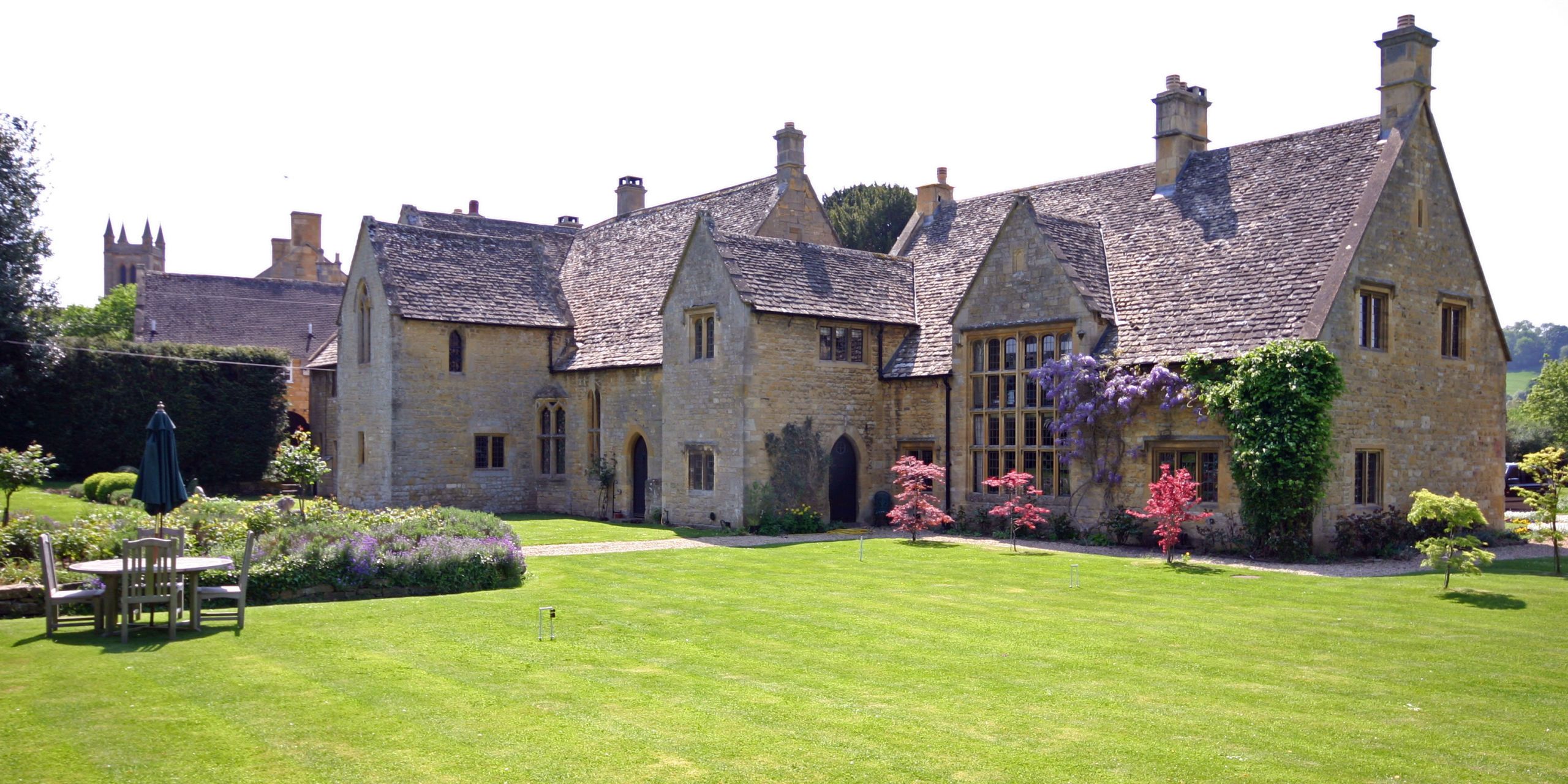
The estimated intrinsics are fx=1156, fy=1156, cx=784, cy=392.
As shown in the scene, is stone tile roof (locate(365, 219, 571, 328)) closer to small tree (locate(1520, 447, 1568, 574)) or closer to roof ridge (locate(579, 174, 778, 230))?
roof ridge (locate(579, 174, 778, 230))

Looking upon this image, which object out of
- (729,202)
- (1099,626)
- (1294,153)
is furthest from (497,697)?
(729,202)

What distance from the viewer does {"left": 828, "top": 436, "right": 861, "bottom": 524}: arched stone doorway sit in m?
30.4

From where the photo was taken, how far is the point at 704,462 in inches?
1177

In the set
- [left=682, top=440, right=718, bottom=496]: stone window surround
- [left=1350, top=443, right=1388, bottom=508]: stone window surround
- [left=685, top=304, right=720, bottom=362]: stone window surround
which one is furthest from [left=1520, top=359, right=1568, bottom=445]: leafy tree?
[left=685, top=304, right=720, bottom=362]: stone window surround

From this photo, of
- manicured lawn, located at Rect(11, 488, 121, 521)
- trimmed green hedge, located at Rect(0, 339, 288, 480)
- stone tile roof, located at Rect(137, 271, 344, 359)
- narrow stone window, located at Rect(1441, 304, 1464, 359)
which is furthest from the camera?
stone tile roof, located at Rect(137, 271, 344, 359)

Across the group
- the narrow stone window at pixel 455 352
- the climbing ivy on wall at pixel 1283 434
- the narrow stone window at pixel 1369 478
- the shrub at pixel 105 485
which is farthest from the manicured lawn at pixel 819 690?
the shrub at pixel 105 485

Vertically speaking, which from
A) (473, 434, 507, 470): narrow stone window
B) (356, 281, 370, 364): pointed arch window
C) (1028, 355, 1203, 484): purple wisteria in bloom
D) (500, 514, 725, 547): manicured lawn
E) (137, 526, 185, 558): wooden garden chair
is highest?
(356, 281, 370, 364): pointed arch window

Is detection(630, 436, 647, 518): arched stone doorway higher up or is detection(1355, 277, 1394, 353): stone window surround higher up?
detection(1355, 277, 1394, 353): stone window surround

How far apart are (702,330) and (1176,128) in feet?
42.8

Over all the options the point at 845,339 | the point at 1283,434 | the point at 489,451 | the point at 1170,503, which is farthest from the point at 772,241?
the point at 1283,434

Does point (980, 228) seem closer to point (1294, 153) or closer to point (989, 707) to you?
point (1294, 153)

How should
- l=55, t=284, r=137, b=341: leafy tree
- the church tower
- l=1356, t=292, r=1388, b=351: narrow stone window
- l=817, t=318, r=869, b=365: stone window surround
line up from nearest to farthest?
1. l=1356, t=292, r=1388, b=351: narrow stone window
2. l=817, t=318, r=869, b=365: stone window surround
3. l=55, t=284, r=137, b=341: leafy tree
4. the church tower

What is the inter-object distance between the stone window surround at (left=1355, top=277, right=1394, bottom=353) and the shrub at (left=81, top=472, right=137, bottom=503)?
3215 centimetres

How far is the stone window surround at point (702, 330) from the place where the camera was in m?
29.5
